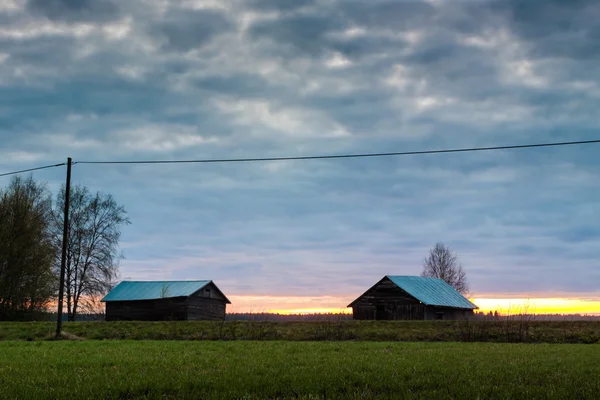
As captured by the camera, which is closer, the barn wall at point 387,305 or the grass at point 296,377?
the grass at point 296,377

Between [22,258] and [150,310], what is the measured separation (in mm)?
17254

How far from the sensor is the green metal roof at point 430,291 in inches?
2595

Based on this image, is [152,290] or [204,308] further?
[204,308]

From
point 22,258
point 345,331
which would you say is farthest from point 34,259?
point 345,331

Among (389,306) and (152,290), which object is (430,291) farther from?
(152,290)

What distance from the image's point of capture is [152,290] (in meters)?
72.6

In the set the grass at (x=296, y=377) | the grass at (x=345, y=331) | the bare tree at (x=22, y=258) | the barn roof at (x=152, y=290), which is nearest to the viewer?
the grass at (x=296, y=377)

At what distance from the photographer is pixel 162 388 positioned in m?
11.6

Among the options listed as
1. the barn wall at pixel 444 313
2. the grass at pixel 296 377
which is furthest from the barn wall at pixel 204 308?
the grass at pixel 296 377

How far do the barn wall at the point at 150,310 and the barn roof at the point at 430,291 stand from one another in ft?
86.1

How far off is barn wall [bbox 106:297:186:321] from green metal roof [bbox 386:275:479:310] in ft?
86.9

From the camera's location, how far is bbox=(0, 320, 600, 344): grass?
34.7 meters

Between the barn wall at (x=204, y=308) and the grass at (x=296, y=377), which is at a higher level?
the grass at (x=296, y=377)

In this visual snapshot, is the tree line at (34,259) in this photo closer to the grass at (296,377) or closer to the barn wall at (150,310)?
the barn wall at (150,310)
